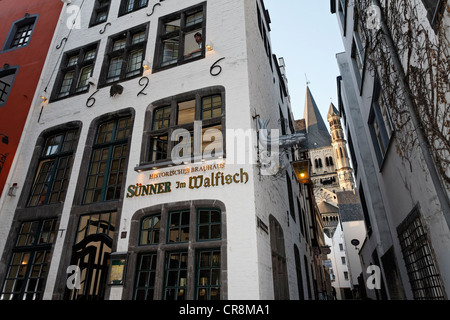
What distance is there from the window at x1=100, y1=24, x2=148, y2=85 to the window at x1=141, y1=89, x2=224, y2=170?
2.31 meters

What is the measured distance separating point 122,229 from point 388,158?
24.5 ft

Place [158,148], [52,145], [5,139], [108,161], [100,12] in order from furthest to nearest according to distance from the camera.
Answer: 1. [100,12]
2. [5,139]
3. [52,145]
4. [108,161]
5. [158,148]

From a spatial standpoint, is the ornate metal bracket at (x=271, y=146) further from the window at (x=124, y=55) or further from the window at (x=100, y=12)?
the window at (x=100, y=12)

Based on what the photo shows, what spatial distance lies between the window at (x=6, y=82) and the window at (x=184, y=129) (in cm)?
761

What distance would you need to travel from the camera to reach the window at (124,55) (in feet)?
33.6

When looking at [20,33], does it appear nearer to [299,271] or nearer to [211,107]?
[211,107]

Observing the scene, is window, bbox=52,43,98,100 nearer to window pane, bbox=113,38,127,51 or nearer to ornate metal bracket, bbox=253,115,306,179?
window pane, bbox=113,38,127,51

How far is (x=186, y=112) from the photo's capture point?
28.1ft

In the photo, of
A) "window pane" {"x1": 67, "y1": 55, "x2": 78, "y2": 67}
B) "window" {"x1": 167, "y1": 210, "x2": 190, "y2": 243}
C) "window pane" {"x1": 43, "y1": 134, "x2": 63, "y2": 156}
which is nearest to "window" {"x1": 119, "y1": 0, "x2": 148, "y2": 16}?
"window pane" {"x1": 67, "y1": 55, "x2": 78, "y2": 67}

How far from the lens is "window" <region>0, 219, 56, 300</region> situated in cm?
763

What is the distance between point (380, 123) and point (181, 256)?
22.0ft

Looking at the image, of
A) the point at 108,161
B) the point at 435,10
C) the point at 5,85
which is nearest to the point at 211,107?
the point at 108,161
